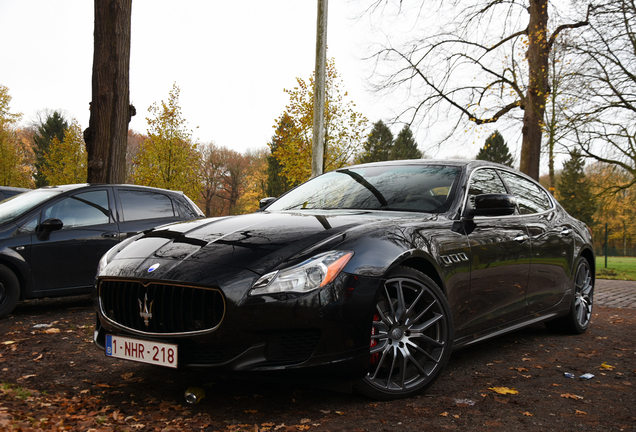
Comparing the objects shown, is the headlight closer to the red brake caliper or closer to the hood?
the hood

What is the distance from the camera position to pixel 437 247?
11.7 ft

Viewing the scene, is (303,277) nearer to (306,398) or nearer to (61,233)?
(306,398)

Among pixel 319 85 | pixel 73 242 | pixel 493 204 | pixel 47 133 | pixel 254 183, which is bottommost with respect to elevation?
pixel 73 242

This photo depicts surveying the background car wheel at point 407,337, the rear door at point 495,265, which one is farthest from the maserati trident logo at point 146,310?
the rear door at point 495,265

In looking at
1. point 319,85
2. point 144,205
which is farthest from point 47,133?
point 144,205

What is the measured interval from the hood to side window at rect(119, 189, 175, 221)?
144 inches

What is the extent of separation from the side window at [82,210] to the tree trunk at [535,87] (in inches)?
446

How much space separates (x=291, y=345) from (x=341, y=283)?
1.37ft

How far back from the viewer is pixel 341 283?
287cm

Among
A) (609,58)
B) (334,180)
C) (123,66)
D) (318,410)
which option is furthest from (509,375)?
(609,58)

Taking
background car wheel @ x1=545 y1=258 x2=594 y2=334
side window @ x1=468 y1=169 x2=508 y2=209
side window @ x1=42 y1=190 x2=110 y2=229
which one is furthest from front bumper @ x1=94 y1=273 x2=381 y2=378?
side window @ x1=42 y1=190 x2=110 y2=229

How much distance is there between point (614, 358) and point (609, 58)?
13324 mm

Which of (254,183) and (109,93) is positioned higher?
(254,183)

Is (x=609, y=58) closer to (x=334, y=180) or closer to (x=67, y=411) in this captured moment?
(x=334, y=180)
